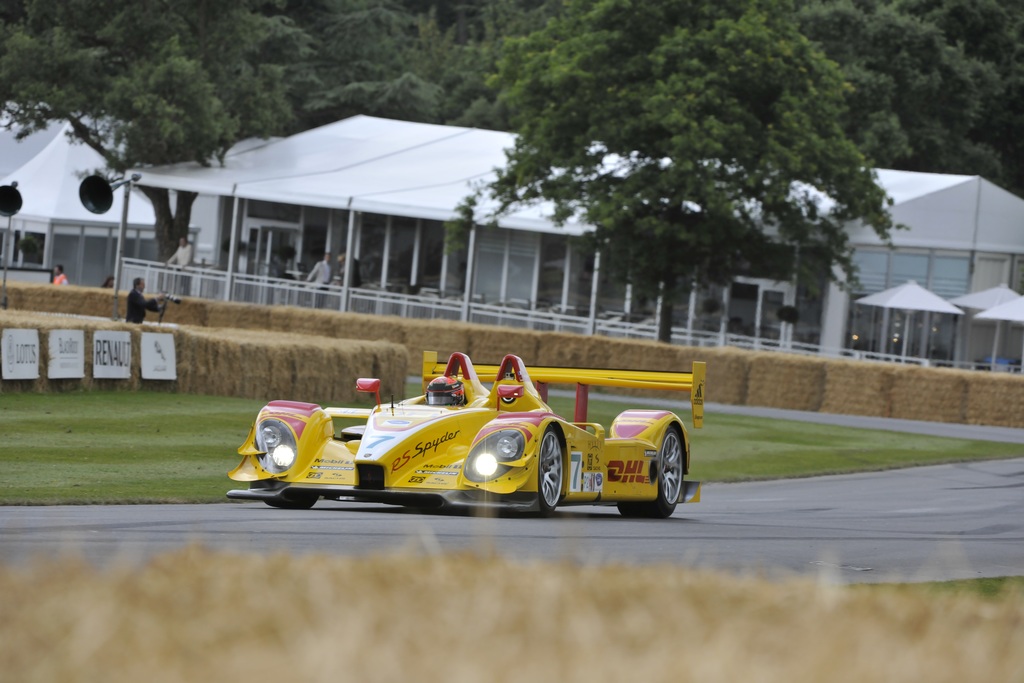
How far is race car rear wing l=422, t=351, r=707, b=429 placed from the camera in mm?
13516

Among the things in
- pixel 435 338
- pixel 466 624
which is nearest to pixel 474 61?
pixel 435 338

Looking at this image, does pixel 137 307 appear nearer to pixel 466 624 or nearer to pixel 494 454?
pixel 494 454

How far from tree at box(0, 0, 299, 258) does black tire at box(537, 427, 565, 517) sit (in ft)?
112

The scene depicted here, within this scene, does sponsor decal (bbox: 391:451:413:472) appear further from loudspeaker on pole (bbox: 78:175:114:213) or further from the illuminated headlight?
loudspeaker on pole (bbox: 78:175:114:213)

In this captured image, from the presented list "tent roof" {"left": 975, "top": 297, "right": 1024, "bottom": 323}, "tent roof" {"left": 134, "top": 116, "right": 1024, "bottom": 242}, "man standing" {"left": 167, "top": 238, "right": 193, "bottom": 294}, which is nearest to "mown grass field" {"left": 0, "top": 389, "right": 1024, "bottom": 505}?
"tent roof" {"left": 975, "top": 297, "right": 1024, "bottom": 323}

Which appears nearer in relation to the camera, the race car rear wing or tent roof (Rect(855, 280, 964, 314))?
the race car rear wing

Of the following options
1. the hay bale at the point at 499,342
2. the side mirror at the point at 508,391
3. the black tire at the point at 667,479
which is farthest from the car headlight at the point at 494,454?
the hay bale at the point at 499,342

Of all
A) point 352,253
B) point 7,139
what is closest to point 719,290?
point 352,253

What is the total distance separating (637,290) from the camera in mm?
38562

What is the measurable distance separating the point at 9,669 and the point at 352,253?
40.7m

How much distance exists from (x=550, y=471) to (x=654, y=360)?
23261 mm

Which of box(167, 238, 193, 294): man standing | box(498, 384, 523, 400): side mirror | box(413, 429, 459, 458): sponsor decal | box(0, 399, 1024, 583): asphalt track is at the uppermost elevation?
box(167, 238, 193, 294): man standing

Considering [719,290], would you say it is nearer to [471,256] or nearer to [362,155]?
[471,256]

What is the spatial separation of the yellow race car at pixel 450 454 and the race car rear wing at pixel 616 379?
26 cm
